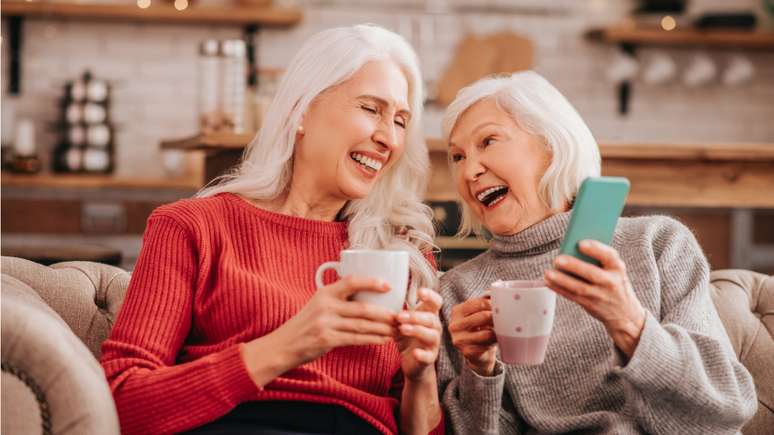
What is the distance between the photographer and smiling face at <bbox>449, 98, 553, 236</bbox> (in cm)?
171

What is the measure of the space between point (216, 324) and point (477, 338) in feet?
1.44

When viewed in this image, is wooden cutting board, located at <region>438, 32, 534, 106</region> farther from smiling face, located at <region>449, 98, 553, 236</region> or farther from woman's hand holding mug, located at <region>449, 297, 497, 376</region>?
woman's hand holding mug, located at <region>449, 297, 497, 376</region>

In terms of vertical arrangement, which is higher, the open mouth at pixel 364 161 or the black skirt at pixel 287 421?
the open mouth at pixel 364 161

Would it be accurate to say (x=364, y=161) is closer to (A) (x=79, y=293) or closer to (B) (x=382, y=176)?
(B) (x=382, y=176)

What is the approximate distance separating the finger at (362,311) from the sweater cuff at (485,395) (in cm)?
36

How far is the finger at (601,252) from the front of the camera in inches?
47.2

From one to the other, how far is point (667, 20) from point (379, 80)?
3.79 m

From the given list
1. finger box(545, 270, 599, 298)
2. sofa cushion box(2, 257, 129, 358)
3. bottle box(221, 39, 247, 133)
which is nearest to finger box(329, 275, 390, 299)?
finger box(545, 270, 599, 298)

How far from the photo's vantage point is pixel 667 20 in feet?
16.7

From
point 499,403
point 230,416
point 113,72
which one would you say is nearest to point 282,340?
point 230,416

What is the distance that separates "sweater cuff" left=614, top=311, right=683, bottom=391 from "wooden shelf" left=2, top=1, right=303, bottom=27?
372 centimetres

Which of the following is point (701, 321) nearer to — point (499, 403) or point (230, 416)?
point (499, 403)

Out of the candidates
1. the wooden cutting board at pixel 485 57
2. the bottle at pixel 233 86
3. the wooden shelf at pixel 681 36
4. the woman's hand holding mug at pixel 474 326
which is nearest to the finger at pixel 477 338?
the woman's hand holding mug at pixel 474 326

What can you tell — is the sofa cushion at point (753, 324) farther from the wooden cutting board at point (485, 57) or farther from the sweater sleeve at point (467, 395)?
the wooden cutting board at point (485, 57)
